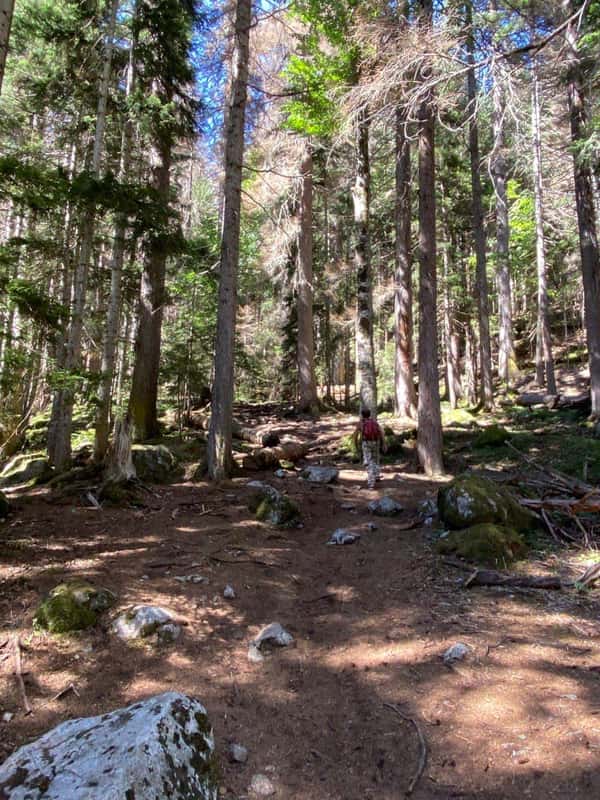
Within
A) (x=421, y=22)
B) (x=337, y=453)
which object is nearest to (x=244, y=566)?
(x=337, y=453)

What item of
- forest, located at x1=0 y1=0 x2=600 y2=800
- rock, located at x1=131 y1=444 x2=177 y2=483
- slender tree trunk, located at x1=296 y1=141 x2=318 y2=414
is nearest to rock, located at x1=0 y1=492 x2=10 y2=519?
forest, located at x1=0 y1=0 x2=600 y2=800

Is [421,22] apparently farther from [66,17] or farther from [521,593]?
[521,593]

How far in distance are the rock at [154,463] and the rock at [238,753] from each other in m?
7.50

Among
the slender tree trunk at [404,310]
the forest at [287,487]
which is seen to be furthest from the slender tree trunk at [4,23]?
the slender tree trunk at [404,310]

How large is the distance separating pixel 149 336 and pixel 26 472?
4.59 m

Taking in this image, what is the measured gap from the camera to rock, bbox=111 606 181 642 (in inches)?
172

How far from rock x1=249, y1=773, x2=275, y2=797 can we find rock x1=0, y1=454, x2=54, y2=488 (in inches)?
359

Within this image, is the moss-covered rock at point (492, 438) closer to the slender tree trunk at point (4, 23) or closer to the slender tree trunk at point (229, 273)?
the slender tree trunk at point (229, 273)

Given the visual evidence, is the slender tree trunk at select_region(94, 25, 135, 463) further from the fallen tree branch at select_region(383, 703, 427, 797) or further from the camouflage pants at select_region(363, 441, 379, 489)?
the fallen tree branch at select_region(383, 703, 427, 797)

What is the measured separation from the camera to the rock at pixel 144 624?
172 inches

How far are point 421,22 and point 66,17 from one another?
27.9 ft

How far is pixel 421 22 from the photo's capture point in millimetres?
8805

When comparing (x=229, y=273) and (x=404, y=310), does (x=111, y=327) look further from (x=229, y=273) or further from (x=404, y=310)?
(x=404, y=310)

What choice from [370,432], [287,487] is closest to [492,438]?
[370,432]
